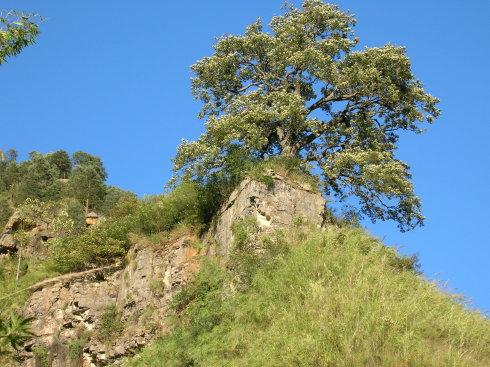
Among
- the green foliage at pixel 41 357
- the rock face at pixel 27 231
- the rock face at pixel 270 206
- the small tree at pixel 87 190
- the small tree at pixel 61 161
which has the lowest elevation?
the green foliage at pixel 41 357

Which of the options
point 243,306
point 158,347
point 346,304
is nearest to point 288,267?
point 243,306

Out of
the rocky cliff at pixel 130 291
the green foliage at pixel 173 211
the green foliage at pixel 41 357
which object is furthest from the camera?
the green foliage at pixel 173 211

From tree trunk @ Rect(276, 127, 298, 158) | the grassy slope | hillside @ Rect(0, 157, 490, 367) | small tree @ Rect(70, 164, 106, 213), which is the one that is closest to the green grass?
hillside @ Rect(0, 157, 490, 367)

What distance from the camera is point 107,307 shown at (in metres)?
24.3

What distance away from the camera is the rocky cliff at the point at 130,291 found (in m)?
21.2

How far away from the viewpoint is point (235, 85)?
27797 mm

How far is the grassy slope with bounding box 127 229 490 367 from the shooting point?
1323cm

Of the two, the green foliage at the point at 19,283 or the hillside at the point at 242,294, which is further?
the green foliage at the point at 19,283

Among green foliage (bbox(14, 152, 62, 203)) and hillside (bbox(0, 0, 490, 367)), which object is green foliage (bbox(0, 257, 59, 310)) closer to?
hillside (bbox(0, 0, 490, 367))

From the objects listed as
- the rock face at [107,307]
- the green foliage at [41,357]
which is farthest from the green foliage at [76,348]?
the green foliage at [41,357]

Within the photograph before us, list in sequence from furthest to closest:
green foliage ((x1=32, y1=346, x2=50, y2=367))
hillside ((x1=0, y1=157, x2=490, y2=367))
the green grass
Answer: the green grass → green foliage ((x1=32, y1=346, x2=50, y2=367)) → hillside ((x1=0, y1=157, x2=490, y2=367))

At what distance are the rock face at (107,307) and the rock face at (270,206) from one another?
1701 mm

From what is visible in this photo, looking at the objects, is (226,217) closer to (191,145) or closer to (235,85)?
(191,145)

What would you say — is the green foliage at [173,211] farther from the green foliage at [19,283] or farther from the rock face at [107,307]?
the green foliage at [19,283]
